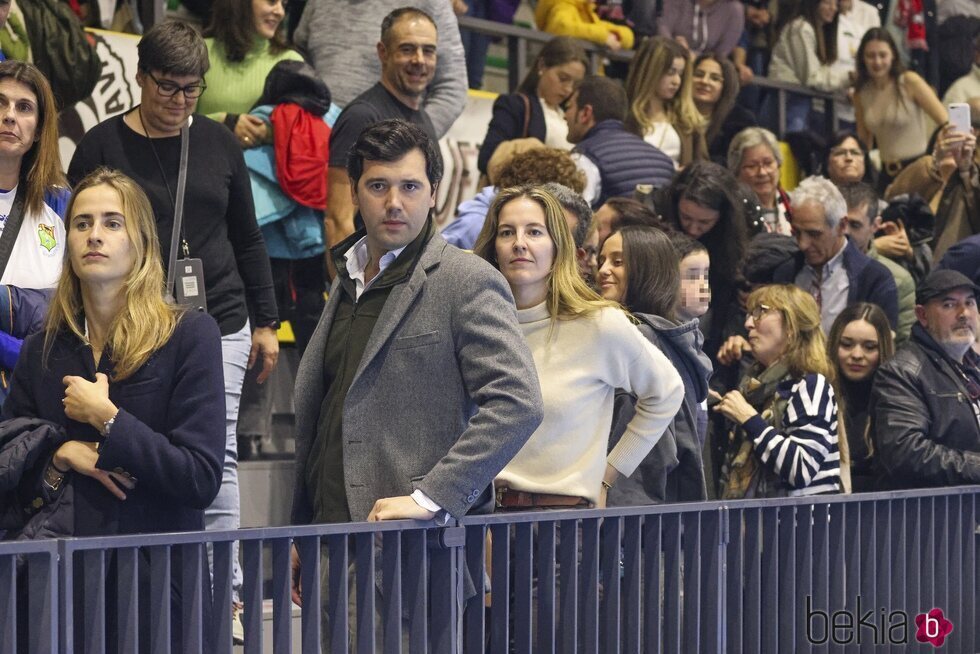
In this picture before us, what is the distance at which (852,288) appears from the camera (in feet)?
24.4

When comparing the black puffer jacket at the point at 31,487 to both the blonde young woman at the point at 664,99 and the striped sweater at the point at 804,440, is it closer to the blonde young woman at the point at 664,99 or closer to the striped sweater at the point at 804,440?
the striped sweater at the point at 804,440

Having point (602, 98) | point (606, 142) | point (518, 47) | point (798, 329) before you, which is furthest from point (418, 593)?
point (518, 47)

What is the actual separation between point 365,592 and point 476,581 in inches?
12.5

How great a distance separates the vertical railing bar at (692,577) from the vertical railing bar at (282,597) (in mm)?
1192

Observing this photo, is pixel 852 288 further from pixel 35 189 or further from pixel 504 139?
pixel 35 189

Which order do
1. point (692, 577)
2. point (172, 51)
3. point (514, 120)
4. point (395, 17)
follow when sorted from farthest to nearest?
point (514, 120) < point (395, 17) < point (172, 51) < point (692, 577)

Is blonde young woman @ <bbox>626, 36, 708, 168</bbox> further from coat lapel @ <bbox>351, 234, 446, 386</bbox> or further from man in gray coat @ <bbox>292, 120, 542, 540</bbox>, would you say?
coat lapel @ <bbox>351, 234, 446, 386</bbox>

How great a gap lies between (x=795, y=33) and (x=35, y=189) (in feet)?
26.4

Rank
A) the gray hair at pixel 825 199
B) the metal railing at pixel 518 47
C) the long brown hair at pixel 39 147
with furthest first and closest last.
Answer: the metal railing at pixel 518 47, the gray hair at pixel 825 199, the long brown hair at pixel 39 147

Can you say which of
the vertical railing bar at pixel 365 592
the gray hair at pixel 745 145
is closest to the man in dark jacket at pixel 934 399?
the gray hair at pixel 745 145

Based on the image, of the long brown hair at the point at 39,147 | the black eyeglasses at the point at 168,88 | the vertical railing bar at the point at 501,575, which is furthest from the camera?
the black eyeglasses at the point at 168,88

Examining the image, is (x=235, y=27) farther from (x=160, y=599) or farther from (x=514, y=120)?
→ (x=160, y=599)

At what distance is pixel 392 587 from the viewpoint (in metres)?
3.50

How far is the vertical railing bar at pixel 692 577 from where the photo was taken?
4.13m
